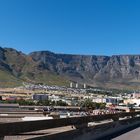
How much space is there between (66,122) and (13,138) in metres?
2.57

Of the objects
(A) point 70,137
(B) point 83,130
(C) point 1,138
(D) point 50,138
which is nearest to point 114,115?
(B) point 83,130

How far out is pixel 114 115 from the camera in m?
37.0

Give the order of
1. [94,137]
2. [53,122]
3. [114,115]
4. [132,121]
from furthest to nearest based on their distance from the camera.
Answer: [132,121], [114,115], [94,137], [53,122]

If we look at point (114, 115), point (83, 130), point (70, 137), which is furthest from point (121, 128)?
point (70, 137)

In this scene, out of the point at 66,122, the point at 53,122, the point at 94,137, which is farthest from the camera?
the point at 94,137

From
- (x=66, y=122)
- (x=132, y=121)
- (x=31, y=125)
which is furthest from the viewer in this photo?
(x=132, y=121)

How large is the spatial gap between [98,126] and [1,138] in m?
13.7

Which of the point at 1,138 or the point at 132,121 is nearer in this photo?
the point at 1,138

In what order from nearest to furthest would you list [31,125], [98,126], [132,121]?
[31,125]
[98,126]
[132,121]

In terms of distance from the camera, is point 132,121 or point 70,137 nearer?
point 70,137

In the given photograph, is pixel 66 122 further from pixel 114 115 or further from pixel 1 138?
pixel 114 115

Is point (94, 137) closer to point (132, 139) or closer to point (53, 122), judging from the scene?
point (132, 139)

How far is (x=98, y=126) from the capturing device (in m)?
28.4

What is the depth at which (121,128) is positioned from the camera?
37750mm
